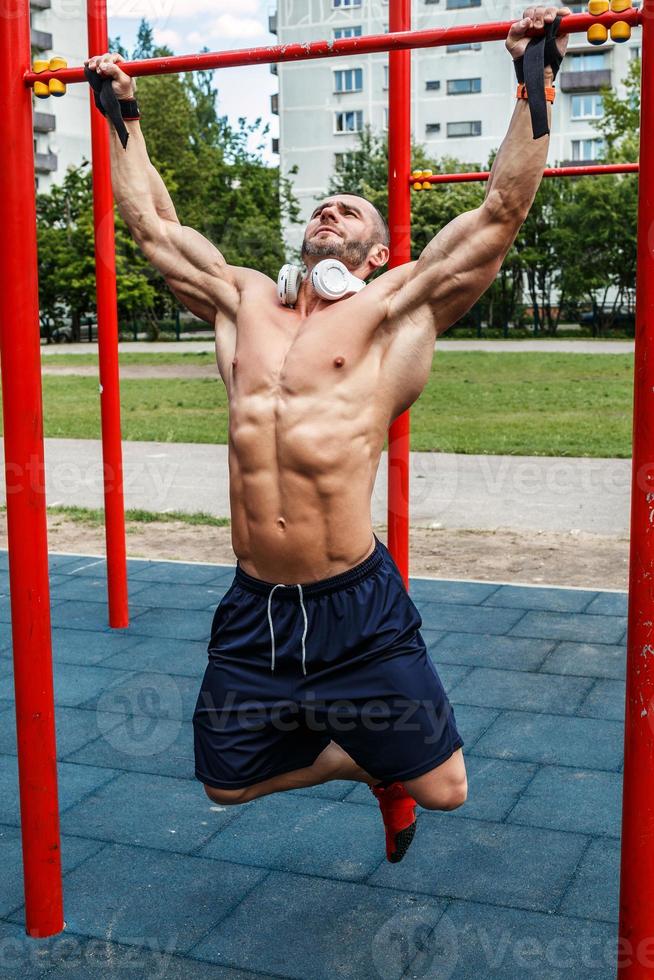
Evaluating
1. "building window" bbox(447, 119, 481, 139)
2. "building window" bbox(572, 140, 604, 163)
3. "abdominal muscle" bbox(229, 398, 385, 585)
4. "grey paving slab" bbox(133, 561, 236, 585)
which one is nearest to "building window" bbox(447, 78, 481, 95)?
"building window" bbox(447, 119, 481, 139)

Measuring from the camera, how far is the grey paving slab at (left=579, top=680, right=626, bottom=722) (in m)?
4.43

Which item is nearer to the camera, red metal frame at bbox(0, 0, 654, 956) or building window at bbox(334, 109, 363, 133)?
red metal frame at bbox(0, 0, 654, 956)

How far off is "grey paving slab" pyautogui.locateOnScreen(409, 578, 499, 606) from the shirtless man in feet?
10.2

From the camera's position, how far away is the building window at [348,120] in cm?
4381

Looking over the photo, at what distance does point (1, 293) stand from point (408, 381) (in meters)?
1.03

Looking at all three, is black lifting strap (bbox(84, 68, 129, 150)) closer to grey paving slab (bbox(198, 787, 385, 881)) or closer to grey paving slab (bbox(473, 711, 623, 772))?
grey paving slab (bbox(198, 787, 385, 881))

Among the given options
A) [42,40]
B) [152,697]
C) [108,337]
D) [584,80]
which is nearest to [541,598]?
[152,697]

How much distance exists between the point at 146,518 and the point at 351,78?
38932 mm

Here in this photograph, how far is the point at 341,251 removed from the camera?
9.76 feet

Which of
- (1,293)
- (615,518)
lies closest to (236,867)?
(1,293)

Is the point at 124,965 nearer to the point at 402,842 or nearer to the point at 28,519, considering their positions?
the point at 402,842

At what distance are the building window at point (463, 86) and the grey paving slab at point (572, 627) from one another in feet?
133

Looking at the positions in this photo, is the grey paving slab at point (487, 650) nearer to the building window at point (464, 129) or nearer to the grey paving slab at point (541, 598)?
the grey paving slab at point (541, 598)

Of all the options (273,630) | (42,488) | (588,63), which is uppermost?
(588,63)
